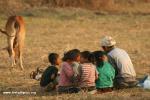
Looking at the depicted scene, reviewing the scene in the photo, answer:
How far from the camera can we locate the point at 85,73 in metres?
10.4

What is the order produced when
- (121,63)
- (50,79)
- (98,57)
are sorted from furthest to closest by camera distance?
(50,79) → (121,63) → (98,57)

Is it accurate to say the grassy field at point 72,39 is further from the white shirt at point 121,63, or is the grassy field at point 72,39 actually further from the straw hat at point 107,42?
the straw hat at point 107,42

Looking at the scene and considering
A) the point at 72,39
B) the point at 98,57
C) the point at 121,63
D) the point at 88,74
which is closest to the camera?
the point at 88,74

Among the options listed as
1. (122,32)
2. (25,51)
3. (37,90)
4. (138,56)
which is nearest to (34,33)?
(122,32)

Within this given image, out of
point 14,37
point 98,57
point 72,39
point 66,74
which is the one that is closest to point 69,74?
point 66,74

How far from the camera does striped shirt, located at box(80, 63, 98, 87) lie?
10.4m

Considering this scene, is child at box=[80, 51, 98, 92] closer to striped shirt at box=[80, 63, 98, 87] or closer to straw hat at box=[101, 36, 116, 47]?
striped shirt at box=[80, 63, 98, 87]

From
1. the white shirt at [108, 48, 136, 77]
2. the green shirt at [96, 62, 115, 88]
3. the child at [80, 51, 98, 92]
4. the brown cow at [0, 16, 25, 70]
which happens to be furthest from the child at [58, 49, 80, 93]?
the brown cow at [0, 16, 25, 70]

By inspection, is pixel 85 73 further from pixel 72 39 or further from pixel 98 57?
pixel 72 39

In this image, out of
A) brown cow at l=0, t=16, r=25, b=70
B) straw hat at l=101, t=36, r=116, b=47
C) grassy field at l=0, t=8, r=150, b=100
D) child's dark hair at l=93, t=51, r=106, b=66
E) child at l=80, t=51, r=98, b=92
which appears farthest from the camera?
brown cow at l=0, t=16, r=25, b=70

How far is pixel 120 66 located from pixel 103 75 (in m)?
0.50

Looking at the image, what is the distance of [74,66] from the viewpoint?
34.4ft

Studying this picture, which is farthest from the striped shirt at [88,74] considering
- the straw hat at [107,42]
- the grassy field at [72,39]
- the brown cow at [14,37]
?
the brown cow at [14,37]

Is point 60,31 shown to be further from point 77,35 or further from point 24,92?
point 24,92
